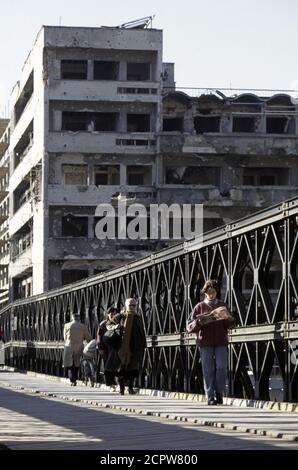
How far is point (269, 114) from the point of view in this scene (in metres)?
85.5

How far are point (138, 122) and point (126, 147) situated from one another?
270 cm

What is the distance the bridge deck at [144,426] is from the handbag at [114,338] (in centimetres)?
467

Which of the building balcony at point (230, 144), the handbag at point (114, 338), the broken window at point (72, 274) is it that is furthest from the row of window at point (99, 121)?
the handbag at point (114, 338)

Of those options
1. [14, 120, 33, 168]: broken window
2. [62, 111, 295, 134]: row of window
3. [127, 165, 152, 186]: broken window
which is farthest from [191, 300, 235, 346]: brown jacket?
[14, 120, 33, 168]: broken window

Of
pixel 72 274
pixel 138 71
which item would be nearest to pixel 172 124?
pixel 138 71

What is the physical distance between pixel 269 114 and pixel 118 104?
9034 mm

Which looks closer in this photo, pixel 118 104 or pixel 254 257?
pixel 254 257

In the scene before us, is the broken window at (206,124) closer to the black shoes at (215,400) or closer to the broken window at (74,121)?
the broken window at (74,121)

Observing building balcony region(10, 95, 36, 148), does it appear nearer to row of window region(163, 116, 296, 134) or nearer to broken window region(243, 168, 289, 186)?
row of window region(163, 116, 296, 134)

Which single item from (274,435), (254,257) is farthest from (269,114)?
(274,435)

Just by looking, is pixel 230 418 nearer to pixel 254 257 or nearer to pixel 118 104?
pixel 254 257

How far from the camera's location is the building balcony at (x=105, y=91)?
→ 83250 mm

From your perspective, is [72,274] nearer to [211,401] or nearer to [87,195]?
[87,195]

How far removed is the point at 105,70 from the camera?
85.6 metres
